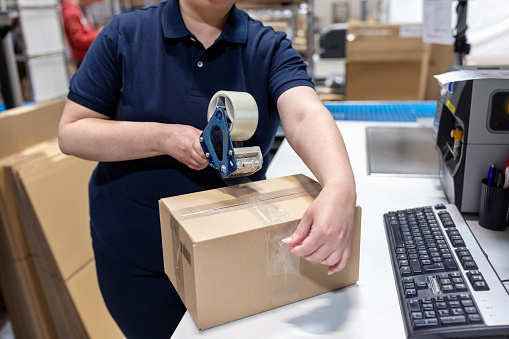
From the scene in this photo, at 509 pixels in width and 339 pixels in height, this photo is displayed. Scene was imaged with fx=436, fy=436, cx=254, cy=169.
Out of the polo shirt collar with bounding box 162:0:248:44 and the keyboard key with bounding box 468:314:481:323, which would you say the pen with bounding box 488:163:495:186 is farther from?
the polo shirt collar with bounding box 162:0:248:44

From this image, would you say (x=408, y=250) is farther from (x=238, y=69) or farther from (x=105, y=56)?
(x=105, y=56)

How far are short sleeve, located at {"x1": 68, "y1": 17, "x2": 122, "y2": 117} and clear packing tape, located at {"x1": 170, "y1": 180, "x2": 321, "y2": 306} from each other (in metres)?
0.40

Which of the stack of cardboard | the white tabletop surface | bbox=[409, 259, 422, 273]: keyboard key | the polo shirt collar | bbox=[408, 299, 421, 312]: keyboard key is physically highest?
the polo shirt collar

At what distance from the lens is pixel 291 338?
685mm

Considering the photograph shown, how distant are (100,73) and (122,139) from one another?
16 centimetres

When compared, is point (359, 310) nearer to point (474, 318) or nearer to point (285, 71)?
point (474, 318)

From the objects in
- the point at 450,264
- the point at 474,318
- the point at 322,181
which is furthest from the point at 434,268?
the point at 322,181

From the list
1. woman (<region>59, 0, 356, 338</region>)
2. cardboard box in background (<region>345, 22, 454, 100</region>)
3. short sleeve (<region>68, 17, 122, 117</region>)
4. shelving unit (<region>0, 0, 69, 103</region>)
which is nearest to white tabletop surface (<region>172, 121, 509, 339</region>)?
woman (<region>59, 0, 356, 338</region>)

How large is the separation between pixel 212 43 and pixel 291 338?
0.66 meters

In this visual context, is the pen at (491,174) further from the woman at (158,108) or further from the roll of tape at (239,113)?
the roll of tape at (239,113)

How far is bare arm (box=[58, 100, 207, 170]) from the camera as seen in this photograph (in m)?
0.87

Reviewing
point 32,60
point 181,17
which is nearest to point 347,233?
point 181,17

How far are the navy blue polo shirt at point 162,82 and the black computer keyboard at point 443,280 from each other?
40 cm

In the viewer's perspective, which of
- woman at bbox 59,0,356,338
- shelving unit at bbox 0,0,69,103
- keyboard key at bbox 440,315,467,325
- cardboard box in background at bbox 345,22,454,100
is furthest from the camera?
shelving unit at bbox 0,0,69,103
